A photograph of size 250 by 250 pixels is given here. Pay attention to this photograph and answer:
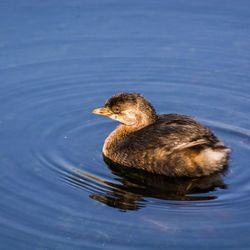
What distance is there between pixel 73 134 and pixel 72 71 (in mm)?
1831

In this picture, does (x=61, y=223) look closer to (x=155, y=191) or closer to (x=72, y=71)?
(x=155, y=191)

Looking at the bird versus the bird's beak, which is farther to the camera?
the bird's beak

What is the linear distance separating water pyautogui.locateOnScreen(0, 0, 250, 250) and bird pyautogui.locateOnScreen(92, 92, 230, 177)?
190 millimetres

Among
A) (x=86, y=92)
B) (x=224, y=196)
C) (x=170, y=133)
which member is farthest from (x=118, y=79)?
(x=224, y=196)

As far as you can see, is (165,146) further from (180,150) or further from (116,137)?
(116,137)

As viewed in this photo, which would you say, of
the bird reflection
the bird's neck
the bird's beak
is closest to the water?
the bird reflection

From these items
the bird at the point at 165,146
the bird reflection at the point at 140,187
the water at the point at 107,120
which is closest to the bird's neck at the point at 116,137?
the bird at the point at 165,146

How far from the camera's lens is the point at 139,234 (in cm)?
822

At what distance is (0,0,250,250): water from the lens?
27.5 feet

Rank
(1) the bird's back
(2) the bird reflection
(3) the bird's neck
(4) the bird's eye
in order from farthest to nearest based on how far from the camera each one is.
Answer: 1. (4) the bird's eye
2. (3) the bird's neck
3. (1) the bird's back
4. (2) the bird reflection

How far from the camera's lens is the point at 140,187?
31.2 feet

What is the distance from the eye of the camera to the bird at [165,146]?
32.0 ft

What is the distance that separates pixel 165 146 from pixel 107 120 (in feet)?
5.56

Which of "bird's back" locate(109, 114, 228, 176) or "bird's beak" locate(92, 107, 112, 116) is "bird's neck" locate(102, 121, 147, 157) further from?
"bird's back" locate(109, 114, 228, 176)
